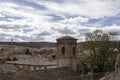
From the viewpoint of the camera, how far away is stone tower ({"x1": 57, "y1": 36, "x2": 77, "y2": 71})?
39.2 m

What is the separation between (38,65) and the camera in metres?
53.8

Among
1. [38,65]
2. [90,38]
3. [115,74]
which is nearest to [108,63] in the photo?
[90,38]

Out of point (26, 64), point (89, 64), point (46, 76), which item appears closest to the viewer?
point (46, 76)

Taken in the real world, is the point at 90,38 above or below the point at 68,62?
above

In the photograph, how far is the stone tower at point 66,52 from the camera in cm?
3919

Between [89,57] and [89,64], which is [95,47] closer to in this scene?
[89,57]

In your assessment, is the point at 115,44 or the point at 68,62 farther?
the point at 115,44

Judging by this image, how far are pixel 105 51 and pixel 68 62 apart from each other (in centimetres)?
889

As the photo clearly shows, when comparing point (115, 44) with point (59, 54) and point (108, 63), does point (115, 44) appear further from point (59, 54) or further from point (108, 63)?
point (59, 54)

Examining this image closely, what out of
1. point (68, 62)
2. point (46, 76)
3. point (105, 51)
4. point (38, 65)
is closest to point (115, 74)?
point (46, 76)

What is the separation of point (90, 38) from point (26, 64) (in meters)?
16.5

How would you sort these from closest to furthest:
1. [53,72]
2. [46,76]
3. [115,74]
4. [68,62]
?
[115,74], [46,76], [53,72], [68,62]

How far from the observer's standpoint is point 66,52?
3912cm

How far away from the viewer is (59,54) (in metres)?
39.4
